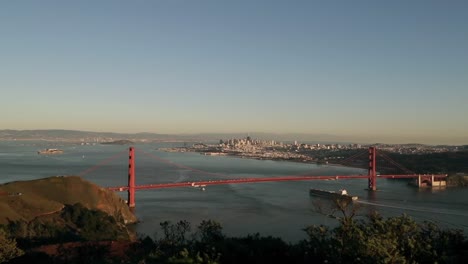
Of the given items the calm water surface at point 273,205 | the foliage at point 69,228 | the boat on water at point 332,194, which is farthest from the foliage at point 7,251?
the boat on water at point 332,194

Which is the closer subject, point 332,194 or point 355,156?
point 332,194

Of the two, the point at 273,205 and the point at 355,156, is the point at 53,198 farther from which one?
the point at 355,156

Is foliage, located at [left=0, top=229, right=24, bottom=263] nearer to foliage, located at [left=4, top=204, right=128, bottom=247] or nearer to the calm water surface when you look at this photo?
foliage, located at [left=4, top=204, right=128, bottom=247]

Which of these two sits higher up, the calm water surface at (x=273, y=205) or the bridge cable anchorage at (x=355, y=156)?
the bridge cable anchorage at (x=355, y=156)

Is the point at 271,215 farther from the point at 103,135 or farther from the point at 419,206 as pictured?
the point at 103,135

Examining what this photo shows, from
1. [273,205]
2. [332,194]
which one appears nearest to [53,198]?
[273,205]

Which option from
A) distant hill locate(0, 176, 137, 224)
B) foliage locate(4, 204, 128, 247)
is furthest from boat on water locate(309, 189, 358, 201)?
foliage locate(4, 204, 128, 247)

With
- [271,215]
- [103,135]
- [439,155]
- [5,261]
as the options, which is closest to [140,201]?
[271,215]

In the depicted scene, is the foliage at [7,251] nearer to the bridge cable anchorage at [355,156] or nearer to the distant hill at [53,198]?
the distant hill at [53,198]
